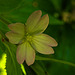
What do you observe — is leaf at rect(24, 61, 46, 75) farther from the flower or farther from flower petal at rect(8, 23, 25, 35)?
flower petal at rect(8, 23, 25, 35)

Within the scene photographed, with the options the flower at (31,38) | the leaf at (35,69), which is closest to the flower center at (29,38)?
the flower at (31,38)

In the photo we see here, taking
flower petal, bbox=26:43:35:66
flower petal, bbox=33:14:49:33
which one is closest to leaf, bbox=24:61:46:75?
flower petal, bbox=26:43:35:66

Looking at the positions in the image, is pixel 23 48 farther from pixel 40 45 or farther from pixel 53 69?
pixel 53 69

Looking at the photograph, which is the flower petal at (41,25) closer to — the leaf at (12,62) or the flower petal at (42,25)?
the flower petal at (42,25)

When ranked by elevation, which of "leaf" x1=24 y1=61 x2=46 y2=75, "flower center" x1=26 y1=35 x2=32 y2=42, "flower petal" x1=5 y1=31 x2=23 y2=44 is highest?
"flower petal" x1=5 y1=31 x2=23 y2=44

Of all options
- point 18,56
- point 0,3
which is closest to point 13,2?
point 0,3

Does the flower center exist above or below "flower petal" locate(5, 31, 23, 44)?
below
